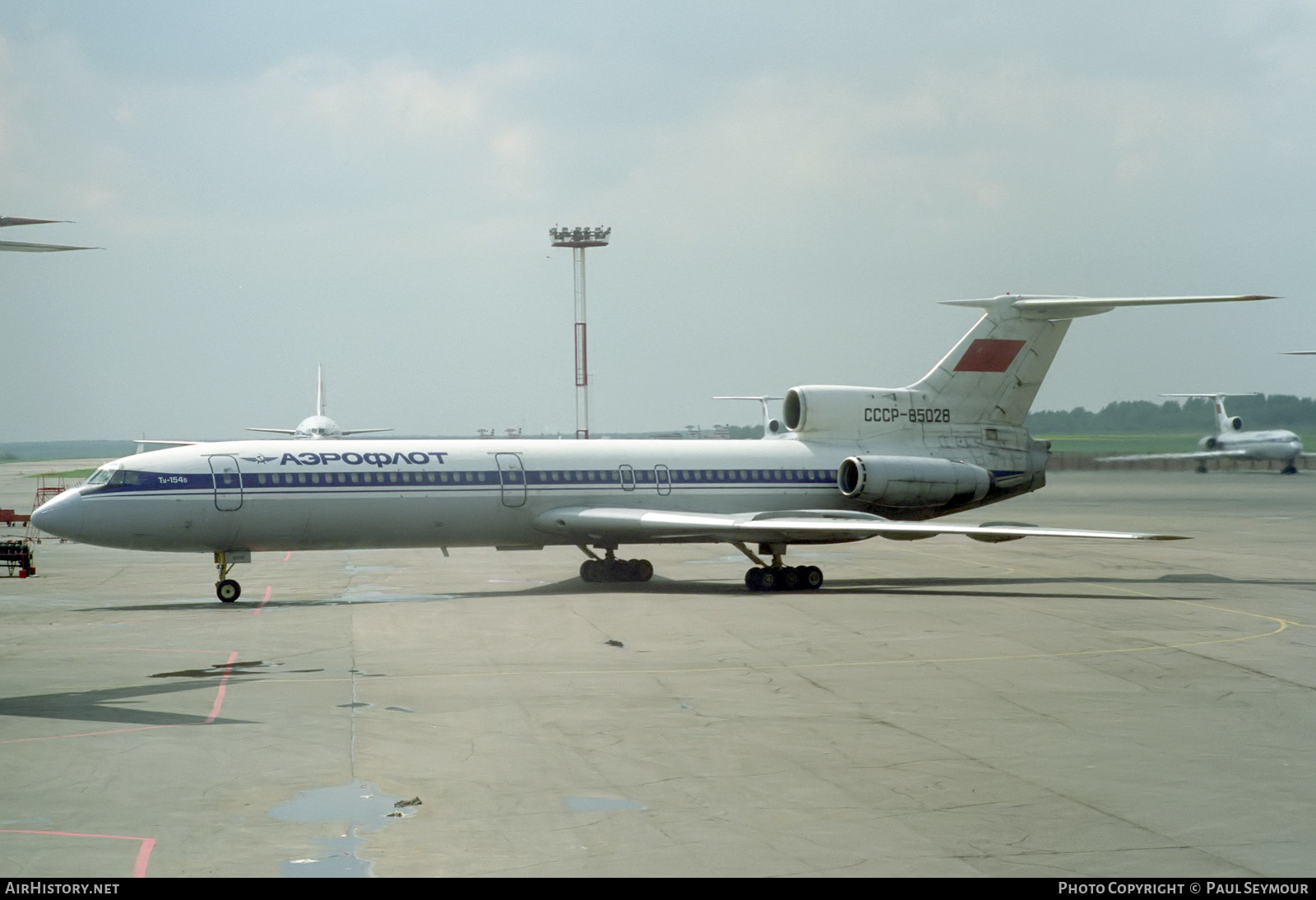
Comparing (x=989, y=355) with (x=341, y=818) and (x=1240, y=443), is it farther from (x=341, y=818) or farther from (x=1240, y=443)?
(x=1240, y=443)

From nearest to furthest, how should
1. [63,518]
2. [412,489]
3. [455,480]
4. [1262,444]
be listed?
[63,518] < [412,489] < [455,480] < [1262,444]

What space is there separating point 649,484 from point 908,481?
5774mm

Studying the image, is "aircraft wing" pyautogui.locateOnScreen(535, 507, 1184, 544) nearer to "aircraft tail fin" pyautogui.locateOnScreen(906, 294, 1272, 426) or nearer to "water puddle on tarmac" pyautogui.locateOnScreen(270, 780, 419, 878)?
"aircraft tail fin" pyautogui.locateOnScreen(906, 294, 1272, 426)

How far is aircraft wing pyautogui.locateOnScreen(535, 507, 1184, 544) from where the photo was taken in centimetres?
2597

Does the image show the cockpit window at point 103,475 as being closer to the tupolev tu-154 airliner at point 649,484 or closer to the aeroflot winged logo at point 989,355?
the tupolev tu-154 airliner at point 649,484

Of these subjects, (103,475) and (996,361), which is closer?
(103,475)

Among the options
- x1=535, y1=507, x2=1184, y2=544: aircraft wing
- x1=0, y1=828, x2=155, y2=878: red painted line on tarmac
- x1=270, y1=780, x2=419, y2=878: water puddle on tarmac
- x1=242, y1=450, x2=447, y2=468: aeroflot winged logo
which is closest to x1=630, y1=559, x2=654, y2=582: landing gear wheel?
x1=535, y1=507, x2=1184, y2=544: aircraft wing

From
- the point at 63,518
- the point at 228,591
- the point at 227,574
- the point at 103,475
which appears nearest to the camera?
the point at 63,518

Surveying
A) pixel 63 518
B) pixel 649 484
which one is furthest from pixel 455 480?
pixel 63 518

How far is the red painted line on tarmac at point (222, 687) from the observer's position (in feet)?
45.6

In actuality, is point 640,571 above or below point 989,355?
below

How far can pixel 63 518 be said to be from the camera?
79.5 feet

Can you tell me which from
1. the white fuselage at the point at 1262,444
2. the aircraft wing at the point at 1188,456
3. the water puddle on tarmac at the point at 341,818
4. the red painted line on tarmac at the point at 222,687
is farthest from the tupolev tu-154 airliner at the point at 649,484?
the white fuselage at the point at 1262,444

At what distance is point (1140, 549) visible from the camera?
121 feet
